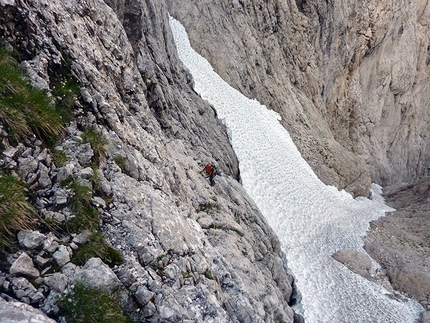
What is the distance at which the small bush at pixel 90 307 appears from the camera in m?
3.46

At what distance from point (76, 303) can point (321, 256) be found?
12.7 meters

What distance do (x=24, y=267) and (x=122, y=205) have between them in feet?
5.65

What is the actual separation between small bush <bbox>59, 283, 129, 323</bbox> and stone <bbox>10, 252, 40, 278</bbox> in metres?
0.44

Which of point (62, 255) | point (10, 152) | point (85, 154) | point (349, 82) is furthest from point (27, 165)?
point (349, 82)

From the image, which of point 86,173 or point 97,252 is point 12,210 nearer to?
A: point 97,252

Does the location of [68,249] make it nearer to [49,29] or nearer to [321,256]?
[49,29]

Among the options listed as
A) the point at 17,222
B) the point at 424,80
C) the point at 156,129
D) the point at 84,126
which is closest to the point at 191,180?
the point at 156,129

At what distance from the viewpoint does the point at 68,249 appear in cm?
393

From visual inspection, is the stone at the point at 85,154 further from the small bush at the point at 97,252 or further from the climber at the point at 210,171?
the climber at the point at 210,171

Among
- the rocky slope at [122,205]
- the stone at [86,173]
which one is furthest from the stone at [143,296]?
the stone at [86,173]

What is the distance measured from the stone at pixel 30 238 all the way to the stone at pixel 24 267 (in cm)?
12

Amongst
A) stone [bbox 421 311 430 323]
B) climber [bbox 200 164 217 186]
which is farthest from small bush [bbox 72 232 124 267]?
stone [bbox 421 311 430 323]

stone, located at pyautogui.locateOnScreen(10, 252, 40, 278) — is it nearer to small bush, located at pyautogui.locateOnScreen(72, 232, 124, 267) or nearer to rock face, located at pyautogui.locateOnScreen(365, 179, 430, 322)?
small bush, located at pyautogui.locateOnScreen(72, 232, 124, 267)

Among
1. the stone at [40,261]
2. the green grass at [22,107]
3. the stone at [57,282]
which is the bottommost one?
the stone at [57,282]
